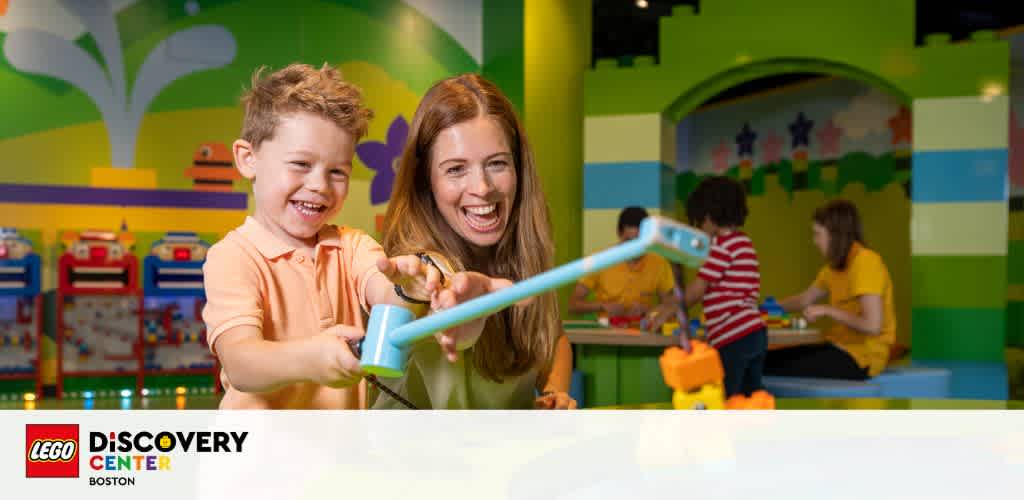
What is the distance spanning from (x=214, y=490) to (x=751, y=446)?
0.35m

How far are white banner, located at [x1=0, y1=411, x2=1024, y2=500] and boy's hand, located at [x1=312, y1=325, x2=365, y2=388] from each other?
6cm

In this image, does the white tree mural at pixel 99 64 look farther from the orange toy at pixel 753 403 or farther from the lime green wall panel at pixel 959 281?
the lime green wall panel at pixel 959 281

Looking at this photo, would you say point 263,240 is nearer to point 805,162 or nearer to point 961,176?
point 961,176

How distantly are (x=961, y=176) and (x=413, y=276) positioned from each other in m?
2.75

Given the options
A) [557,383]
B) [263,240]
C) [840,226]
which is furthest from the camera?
[840,226]

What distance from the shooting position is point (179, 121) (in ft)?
7.72

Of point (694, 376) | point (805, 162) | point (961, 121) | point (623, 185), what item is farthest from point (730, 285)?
point (805, 162)

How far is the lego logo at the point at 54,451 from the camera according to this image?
42cm

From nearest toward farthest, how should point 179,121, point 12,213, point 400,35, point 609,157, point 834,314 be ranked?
point 400,35, point 834,314, point 179,121, point 12,213, point 609,157

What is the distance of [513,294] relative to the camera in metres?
0.28

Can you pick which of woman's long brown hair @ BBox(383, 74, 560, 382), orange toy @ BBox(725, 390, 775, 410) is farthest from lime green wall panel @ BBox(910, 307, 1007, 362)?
woman's long brown hair @ BBox(383, 74, 560, 382)

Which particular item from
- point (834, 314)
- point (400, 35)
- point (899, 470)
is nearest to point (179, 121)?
point (400, 35)

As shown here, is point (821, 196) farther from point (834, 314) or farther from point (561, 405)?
point (561, 405)

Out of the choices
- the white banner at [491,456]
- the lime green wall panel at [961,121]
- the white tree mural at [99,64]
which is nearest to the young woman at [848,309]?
the lime green wall panel at [961,121]
